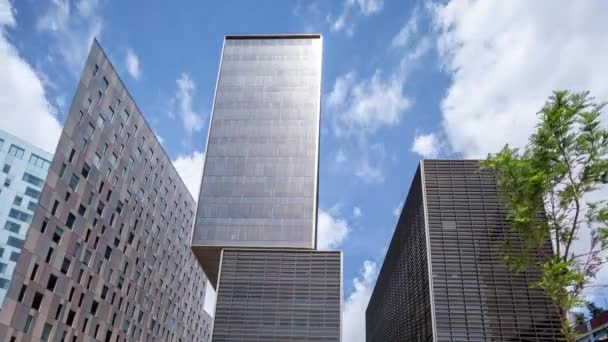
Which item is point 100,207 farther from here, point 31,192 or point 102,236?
point 31,192

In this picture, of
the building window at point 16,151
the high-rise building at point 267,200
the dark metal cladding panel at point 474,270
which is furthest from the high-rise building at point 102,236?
the dark metal cladding panel at point 474,270

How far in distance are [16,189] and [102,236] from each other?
36.7m

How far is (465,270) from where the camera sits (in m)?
35.7

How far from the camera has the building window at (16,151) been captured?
79375 mm

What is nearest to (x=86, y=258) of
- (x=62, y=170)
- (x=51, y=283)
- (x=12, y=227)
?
(x=51, y=283)

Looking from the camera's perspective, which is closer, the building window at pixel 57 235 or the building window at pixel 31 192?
the building window at pixel 57 235

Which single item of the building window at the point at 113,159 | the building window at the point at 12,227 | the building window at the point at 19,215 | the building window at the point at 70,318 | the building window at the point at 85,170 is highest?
the building window at the point at 19,215

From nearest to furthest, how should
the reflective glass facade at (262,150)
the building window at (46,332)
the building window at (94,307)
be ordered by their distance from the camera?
the building window at (46,332) < the reflective glass facade at (262,150) < the building window at (94,307)

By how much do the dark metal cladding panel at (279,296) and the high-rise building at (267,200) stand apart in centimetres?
10

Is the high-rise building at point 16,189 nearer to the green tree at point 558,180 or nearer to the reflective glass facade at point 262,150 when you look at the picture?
the reflective glass facade at point 262,150

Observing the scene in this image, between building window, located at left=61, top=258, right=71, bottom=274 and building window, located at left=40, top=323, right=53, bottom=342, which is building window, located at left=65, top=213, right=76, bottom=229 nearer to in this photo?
building window, located at left=61, top=258, right=71, bottom=274

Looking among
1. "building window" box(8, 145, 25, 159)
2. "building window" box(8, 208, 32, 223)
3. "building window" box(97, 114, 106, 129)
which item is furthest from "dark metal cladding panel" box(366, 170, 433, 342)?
"building window" box(8, 145, 25, 159)

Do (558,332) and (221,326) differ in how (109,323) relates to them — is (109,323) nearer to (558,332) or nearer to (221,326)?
(221,326)

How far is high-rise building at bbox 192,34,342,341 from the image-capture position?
1768 inches
